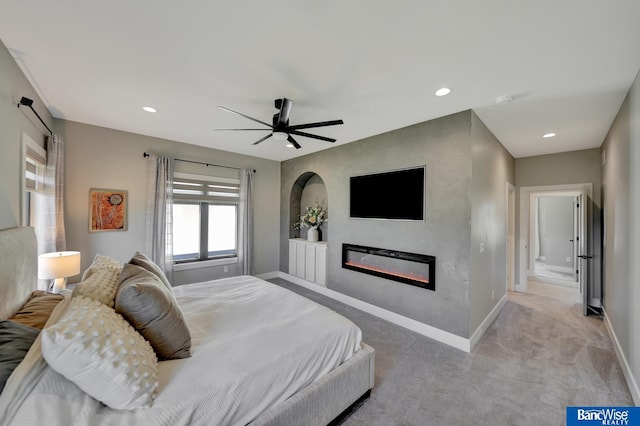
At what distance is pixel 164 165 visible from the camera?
406 centimetres

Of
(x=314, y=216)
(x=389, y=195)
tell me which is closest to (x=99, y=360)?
(x=389, y=195)

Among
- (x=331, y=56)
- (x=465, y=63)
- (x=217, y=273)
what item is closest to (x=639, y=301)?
(x=465, y=63)

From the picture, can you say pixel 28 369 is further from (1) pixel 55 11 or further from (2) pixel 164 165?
(2) pixel 164 165

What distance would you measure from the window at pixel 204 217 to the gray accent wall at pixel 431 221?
7.16 ft

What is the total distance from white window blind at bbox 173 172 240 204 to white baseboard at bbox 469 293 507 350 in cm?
441

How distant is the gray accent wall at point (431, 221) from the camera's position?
2846 mm

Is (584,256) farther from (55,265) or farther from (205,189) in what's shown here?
(55,265)

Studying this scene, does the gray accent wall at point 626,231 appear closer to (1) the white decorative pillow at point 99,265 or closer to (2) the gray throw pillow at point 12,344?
(2) the gray throw pillow at point 12,344

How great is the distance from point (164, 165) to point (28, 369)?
3.60 meters

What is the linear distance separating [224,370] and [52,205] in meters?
3.22

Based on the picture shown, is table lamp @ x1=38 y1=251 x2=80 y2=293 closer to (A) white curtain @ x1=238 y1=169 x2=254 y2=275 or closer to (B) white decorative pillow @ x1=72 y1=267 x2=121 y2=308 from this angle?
(B) white decorative pillow @ x1=72 y1=267 x2=121 y2=308

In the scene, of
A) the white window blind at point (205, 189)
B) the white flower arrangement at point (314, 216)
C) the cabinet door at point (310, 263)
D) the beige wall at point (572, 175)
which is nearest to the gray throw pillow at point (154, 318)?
the white window blind at point (205, 189)

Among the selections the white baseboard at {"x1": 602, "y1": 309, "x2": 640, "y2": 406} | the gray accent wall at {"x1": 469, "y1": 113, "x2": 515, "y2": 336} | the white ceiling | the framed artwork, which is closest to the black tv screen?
the gray accent wall at {"x1": 469, "y1": 113, "x2": 515, "y2": 336}

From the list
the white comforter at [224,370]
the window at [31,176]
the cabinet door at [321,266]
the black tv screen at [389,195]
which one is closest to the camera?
the white comforter at [224,370]
